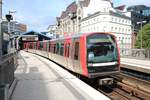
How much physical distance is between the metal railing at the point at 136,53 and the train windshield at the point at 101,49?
15053 mm

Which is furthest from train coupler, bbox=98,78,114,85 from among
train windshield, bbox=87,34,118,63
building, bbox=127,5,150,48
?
building, bbox=127,5,150,48

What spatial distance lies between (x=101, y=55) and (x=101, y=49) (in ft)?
1.00

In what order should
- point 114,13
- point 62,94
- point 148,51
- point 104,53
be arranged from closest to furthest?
point 62,94 < point 104,53 < point 148,51 < point 114,13

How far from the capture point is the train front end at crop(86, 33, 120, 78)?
15664mm

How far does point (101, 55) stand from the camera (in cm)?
1598

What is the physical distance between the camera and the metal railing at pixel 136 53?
104ft

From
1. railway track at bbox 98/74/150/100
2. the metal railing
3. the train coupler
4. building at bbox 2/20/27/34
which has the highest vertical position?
building at bbox 2/20/27/34

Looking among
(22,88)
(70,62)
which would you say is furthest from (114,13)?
(22,88)

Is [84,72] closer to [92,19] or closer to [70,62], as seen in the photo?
[70,62]

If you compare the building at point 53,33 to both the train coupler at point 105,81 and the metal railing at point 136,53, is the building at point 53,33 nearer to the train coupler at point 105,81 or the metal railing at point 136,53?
the metal railing at point 136,53

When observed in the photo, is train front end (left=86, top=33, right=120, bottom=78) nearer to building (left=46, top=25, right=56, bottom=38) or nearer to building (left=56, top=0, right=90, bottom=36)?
building (left=46, top=25, right=56, bottom=38)

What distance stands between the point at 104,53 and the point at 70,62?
4.04 metres

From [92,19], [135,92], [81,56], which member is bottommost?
[135,92]

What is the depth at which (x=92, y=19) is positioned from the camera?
94.4 metres
